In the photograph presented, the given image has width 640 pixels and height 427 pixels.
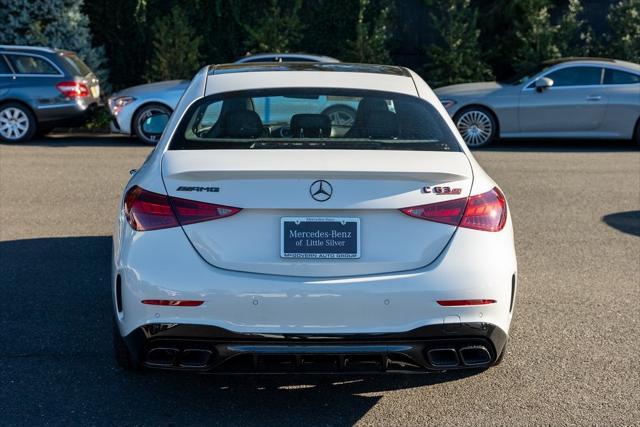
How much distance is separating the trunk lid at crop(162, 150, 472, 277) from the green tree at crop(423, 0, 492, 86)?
50.9 feet

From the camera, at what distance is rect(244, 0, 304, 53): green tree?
19.6 m

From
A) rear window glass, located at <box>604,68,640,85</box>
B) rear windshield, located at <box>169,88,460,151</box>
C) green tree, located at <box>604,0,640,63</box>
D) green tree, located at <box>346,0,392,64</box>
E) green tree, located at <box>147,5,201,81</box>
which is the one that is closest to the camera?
rear windshield, located at <box>169,88,460,151</box>

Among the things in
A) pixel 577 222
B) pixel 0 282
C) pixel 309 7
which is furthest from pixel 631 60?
pixel 0 282

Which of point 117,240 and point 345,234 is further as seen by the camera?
point 117,240

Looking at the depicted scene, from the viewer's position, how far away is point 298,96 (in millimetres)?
5016

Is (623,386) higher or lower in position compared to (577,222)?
higher

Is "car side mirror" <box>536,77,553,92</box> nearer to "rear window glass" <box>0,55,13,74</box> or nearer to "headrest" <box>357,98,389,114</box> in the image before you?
"rear window glass" <box>0,55,13,74</box>

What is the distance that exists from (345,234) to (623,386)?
1.82 metres

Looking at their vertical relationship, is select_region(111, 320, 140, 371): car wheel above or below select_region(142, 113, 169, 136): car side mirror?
below

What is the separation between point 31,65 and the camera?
15.4 m

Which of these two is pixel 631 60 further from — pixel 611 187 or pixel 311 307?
pixel 311 307

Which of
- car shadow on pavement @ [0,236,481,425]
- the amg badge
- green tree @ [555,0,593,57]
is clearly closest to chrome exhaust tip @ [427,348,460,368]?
car shadow on pavement @ [0,236,481,425]

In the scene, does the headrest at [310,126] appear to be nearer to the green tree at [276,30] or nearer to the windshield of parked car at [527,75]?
the windshield of parked car at [527,75]

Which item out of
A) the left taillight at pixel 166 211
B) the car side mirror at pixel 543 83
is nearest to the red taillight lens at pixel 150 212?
the left taillight at pixel 166 211
